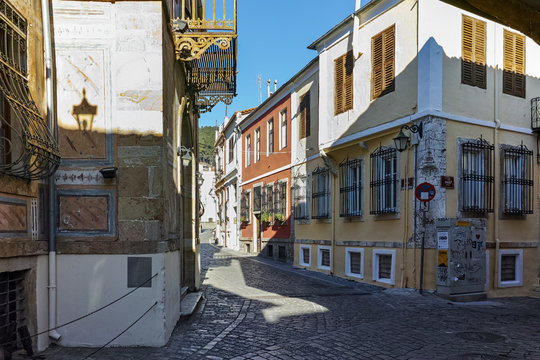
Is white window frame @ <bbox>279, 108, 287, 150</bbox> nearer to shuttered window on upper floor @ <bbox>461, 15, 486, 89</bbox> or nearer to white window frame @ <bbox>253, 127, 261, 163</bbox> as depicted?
white window frame @ <bbox>253, 127, 261, 163</bbox>

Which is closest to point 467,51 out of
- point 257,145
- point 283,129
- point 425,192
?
point 425,192

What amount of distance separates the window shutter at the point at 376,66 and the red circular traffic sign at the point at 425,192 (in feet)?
11.8

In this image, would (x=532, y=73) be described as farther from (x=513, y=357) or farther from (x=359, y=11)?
(x=513, y=357)

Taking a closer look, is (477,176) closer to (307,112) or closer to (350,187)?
(350,187)

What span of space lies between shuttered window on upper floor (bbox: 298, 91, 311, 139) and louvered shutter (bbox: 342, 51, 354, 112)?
3.53 meters

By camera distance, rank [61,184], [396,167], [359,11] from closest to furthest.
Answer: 1. [61,184]
2. [396,167]
3. [359,11]

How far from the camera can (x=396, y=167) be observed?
502 inches

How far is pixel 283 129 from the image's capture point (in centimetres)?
2139

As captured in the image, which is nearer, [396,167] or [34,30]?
[34,30]

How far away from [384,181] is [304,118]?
254 inches

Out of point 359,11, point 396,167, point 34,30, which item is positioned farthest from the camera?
point 359,11

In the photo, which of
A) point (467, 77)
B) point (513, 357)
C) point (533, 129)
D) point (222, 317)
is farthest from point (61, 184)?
point (533, 129)

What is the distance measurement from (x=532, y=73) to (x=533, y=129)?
165 centimetres

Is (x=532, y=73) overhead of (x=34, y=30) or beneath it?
overhead
